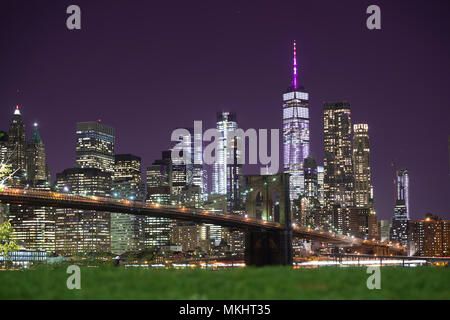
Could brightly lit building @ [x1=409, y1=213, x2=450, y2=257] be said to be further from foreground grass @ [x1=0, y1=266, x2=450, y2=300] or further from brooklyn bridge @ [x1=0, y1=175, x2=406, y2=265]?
foreground grass @ [x1=0, y1=266, x2=450, y2=300]

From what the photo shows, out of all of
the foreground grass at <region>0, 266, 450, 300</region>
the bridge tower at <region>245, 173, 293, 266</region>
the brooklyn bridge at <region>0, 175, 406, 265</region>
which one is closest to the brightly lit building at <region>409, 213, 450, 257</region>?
the brooklyn bridge at <region>0, 175, 406, 265</region>

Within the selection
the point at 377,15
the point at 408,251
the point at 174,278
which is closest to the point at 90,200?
the point at 377,15

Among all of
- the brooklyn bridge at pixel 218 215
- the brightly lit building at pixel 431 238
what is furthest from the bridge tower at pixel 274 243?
the brightly lit building at pixel 431 238

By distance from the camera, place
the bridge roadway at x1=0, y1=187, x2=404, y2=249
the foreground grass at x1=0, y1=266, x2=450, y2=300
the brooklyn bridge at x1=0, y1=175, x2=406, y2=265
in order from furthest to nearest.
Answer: the brooklyn bridge at x1=0, y1=175, x2=406, y2=265 → the bridge roadway at x1=0, y1=187, x2=404, y2=249 → the foreground grass at x1=0, y1=266, x2=450, y2=300

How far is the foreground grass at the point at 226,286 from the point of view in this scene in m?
16.0

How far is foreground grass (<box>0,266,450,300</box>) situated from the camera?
52.4 feet

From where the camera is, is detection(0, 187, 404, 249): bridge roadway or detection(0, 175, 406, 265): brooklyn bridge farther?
detection(0, 175, 406, 265): brooklyn bridge

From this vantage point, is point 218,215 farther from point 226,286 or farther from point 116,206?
point 226,286

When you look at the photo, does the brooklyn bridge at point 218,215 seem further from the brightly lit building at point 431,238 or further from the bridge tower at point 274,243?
the brightly lit building at point 431,238

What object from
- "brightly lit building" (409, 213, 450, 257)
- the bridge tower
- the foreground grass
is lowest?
"brightly lit building" (409, 213, 450, 257)

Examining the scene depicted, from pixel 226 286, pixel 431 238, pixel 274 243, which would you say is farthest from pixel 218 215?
pixel 431 238

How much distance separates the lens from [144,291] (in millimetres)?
16516
